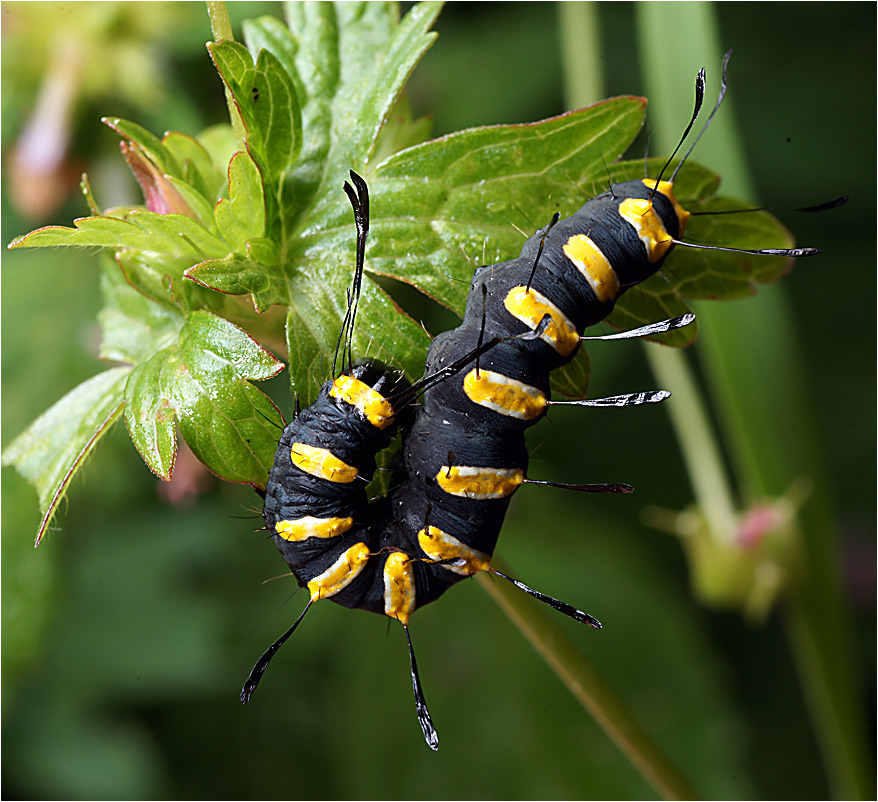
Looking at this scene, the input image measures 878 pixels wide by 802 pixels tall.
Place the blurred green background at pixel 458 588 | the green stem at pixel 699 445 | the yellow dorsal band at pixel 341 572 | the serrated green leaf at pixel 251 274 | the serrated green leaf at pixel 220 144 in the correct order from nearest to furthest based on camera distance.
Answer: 1. the serrated green leaf at pixel 251 274
2. the yellow dorsal band at pixel 341 572
3. the serrated green leaf at pixel 220 144
4. the green stem at pixel 699 445
5. the blurred green background at pixel 458 588

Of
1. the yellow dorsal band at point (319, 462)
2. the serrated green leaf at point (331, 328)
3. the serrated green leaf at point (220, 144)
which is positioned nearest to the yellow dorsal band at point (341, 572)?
the yellow dorsal band at point (319, 462)

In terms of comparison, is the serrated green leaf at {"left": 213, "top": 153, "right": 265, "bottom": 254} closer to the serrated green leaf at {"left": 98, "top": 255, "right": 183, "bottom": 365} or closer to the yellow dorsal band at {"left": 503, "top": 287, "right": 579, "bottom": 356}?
the serrated green leaf at {"left": 98, "top": 255, "right": 183, "bottom": 365}

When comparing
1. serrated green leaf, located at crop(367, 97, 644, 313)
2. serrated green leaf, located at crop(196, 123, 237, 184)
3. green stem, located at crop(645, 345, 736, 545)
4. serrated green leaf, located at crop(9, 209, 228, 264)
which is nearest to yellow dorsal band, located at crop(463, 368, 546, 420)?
serrated green leaf, located at crop(367, 97, 644, 313)

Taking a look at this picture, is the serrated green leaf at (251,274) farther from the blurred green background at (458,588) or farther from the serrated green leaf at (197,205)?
the blurred green background at (458,588)

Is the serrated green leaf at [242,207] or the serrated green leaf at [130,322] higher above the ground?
the serrated green leaf at [242,207]

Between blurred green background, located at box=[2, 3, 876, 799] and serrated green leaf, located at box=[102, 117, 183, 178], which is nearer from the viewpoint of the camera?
serrated green leaf, located at box=[102, 117, 183, 178]

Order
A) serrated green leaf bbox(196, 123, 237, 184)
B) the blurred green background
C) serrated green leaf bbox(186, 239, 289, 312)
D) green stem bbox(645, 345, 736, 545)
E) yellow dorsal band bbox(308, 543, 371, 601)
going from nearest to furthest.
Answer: serrated green leaf bbox(186, 239, 289, 312) → yellow dorsal band bbox(308, 543, 371, 601) → serrated green leaf bbox(196, 123, 237, 184) → green stem bbox(645, 345, 736, 545) → the blurred green background
